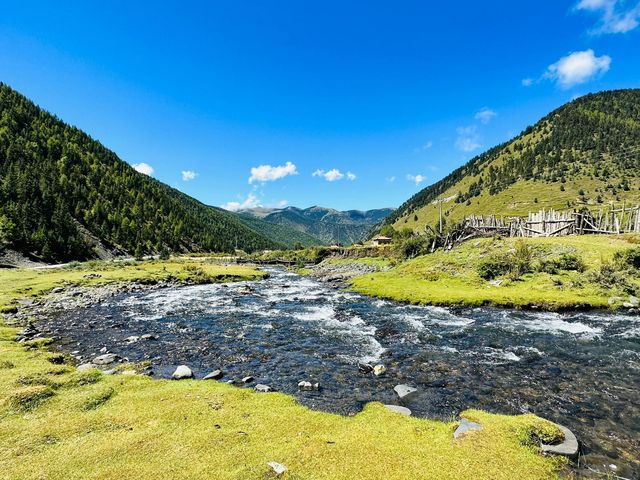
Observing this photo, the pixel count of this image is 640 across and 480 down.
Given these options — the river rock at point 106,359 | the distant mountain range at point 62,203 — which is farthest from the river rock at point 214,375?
the distant mountain range at point 62,203

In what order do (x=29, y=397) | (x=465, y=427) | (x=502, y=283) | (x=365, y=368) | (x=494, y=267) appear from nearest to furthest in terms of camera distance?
(x=465, y=427)
(x=29, y=397)
(x=365, y=368)
(x=502, y=283)
(x=494, y=267)

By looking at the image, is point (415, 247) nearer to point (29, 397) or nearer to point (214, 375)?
point (214, 375)

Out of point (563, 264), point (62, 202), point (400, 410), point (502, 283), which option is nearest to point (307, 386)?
point (400, 410)

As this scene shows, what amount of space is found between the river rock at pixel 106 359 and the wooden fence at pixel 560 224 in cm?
5159

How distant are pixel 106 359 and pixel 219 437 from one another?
39.5 ft

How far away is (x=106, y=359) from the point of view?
17.9m

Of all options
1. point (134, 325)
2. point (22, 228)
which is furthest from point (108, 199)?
point (134, 325)

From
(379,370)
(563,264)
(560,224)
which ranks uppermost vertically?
(560,224)

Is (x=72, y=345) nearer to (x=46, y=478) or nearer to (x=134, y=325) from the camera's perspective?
(x=134, y=325)

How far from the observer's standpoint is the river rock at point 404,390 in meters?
14.0

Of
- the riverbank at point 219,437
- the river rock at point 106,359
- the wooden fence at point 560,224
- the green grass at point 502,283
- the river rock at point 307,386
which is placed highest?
the wooden fence at point 560,224

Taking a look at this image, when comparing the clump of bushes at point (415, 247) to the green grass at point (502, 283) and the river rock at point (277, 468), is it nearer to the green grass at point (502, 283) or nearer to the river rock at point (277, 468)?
the green grass at point (502, 283)

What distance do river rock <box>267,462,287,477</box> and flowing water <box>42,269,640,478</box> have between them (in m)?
4.78

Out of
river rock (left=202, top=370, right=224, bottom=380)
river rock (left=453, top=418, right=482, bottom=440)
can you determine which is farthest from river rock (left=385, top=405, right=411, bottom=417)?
river rock (left=202, top=370, right=224, bottom=380)
